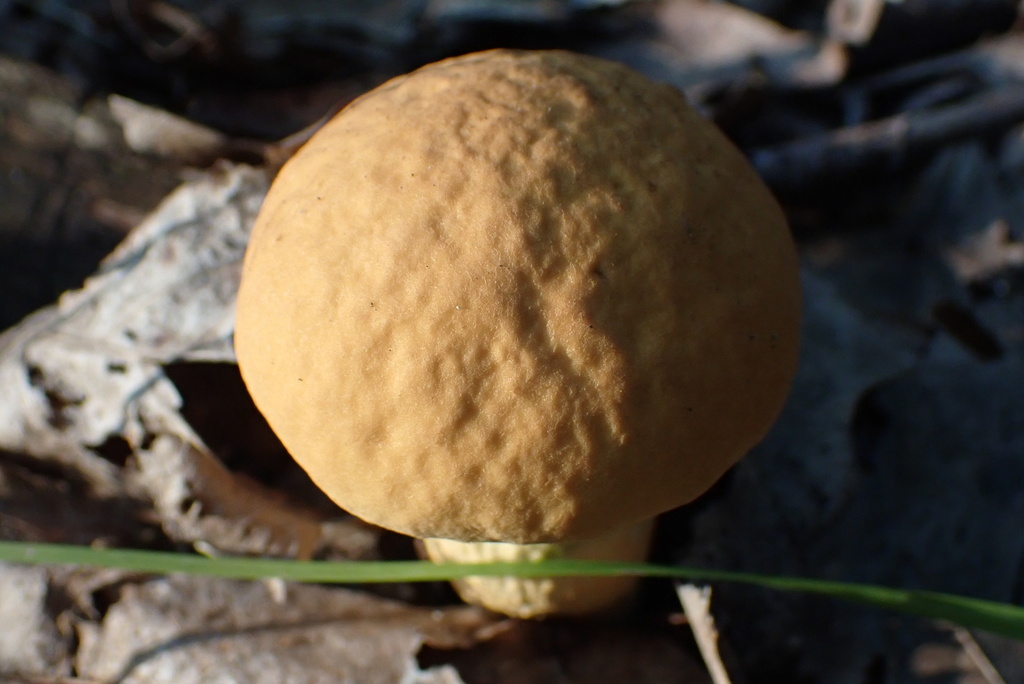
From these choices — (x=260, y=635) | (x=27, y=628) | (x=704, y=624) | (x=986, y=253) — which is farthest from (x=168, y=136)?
(x=986, y=253)

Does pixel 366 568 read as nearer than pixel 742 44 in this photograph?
Yes

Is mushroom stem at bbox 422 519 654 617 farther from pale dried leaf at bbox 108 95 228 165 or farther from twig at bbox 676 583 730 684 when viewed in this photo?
pale dried leaf at bbox 108 95 228 165

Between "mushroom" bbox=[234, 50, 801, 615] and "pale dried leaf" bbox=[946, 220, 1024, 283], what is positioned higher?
"mushroom" bbox=[234, 50, 801, 615]

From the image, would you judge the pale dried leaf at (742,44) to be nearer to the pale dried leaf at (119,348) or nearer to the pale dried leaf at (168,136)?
the pale dried leaf at (168,136)

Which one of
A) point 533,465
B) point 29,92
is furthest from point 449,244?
point 29,92

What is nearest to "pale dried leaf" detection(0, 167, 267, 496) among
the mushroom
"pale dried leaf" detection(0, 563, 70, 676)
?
"pale dried leaf" detection(0, 563, 70, 676)

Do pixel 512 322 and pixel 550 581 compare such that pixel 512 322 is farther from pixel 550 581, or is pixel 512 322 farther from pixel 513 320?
pixel 550 581

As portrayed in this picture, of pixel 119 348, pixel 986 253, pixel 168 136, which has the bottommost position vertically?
pixel 986 253

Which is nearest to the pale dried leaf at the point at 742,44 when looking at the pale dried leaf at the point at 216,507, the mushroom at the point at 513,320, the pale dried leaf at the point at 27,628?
the mushroom at the point at 513,320
